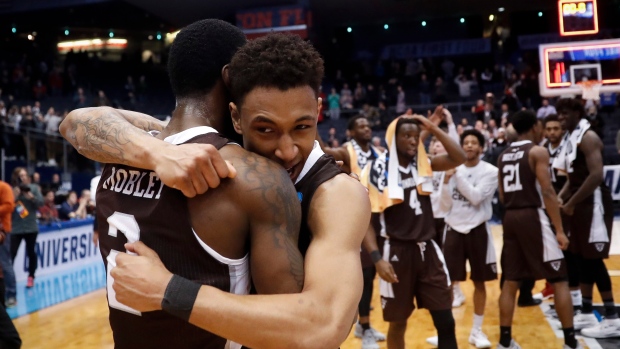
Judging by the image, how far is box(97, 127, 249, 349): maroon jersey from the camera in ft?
5.76

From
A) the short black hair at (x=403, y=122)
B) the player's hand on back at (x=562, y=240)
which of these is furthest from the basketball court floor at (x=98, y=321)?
the short black hair at (x=403, y=122)

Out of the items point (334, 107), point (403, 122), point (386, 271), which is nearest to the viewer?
point (386, 271)

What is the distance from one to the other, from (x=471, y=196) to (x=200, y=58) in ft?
17.6

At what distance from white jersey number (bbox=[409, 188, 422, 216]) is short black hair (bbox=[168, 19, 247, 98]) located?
3576 millimetres

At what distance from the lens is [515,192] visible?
20.3 ft

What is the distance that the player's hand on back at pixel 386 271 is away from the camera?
505 centimetres

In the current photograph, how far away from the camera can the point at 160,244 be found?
1779mm

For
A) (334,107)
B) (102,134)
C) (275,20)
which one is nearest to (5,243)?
(102,134)

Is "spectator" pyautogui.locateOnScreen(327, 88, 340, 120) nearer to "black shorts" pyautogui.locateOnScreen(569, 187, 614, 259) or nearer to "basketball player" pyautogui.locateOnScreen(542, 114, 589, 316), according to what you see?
"basketball player" pyautogui.locateOnScreen(542, 114, 589, 316)

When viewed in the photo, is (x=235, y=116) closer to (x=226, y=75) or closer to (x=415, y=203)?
(x=226, y=75)

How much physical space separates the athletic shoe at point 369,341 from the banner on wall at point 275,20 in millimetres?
17744

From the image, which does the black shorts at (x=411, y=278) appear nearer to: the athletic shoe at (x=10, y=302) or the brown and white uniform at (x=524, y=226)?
the brown and white uniform at (x=524, y=226)

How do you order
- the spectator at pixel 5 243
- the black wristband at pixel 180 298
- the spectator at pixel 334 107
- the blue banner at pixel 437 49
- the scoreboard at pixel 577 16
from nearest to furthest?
1. the black wristband at pixel 180 298
2. the spectator at pixel 5 243
3. the scoreboard at pixel 577 16
4. the spectator at pixel 334 107
5. the blue banner at pixel 437 49

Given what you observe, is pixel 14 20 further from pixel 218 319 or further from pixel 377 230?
pixel 218 319
